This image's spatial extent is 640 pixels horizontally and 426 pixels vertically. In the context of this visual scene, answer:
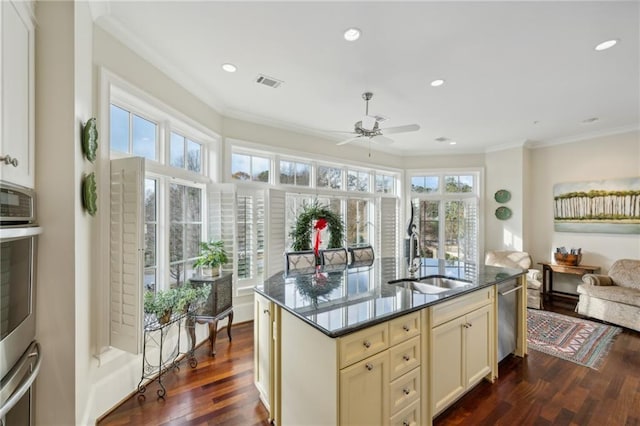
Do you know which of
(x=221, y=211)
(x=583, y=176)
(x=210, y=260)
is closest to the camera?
(x=210, y=260)

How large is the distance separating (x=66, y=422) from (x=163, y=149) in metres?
2.28

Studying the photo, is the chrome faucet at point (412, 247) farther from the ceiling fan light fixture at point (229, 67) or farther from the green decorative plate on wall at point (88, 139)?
the green decorative plate on wall at point (88, 139)

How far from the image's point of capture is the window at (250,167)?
4000 mm

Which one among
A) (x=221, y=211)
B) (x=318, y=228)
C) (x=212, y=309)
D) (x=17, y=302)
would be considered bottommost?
(x=212, y=309)

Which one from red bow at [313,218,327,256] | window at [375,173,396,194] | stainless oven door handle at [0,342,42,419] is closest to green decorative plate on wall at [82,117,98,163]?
stainless oven door handle at [0,342,42,419]

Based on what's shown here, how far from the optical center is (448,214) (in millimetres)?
6051

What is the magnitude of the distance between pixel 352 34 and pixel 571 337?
4.29m

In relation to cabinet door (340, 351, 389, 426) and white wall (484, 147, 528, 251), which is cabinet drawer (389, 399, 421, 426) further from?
white wall (484, 147, 528, 251)

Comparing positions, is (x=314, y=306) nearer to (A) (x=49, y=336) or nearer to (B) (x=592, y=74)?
(A) (x=49, y=336)

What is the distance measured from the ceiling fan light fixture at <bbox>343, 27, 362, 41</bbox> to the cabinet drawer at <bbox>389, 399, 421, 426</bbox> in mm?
2696

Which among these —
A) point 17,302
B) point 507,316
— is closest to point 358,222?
point 507,316

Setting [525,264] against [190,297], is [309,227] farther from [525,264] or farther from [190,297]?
[525,264]

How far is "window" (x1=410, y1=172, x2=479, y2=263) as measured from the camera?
5.93m

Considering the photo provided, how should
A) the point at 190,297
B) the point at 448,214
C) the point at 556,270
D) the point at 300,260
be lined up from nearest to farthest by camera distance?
the point at 190,297
the point at 300,260
the point at 556,270
the point at 448,214
